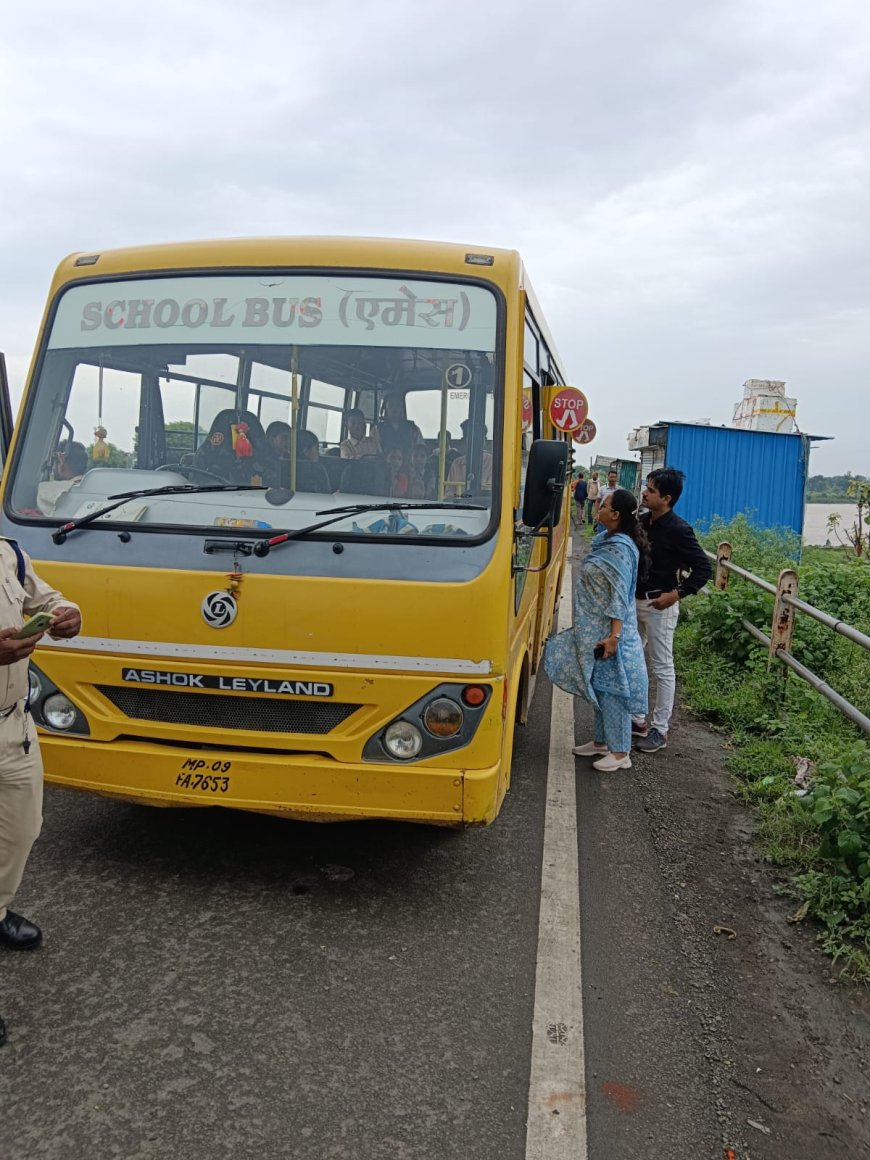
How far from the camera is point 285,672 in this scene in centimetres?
359

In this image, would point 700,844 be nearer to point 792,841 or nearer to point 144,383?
point 792,841

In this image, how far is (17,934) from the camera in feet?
11.0

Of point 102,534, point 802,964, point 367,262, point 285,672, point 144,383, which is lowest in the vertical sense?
point 802,964

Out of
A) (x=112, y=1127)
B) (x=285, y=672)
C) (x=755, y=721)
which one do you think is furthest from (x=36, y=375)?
(x=755, y=721)

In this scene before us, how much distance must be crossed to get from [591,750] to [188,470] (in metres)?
3.34

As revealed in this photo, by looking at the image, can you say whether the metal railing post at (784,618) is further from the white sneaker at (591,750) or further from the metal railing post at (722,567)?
the metal railing post at (722,567)

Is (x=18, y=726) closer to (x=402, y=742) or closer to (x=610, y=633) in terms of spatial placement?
(x=402, y=742)

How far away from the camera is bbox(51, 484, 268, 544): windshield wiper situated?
3.82 meters

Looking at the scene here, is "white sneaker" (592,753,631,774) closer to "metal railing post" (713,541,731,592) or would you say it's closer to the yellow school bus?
the yellow school bus

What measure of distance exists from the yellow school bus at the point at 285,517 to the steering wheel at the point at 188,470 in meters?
0.01

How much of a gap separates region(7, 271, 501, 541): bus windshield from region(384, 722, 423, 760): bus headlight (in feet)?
2.63

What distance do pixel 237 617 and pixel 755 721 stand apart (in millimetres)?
4420

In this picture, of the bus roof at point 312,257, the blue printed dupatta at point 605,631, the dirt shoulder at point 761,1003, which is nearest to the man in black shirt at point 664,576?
the blue printed dupatta at point 605,631

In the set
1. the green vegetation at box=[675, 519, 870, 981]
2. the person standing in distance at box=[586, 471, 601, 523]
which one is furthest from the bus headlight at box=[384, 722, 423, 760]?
the person standing in distance at box=[586, 471, 601, 523]
